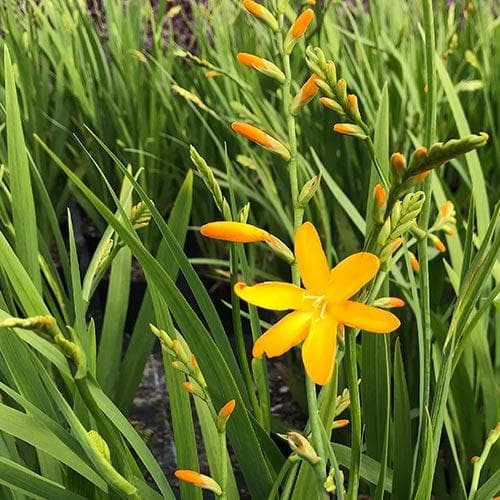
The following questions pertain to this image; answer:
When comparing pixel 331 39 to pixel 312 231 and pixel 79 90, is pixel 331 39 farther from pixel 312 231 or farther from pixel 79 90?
pixel 312 231

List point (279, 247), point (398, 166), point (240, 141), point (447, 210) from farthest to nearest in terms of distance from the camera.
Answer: point (240, 141) → point (447, 210) → point (279, 247) → point (398, 166)

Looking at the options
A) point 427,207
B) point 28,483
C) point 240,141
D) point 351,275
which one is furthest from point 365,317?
point 240,141

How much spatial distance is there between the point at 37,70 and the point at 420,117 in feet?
3.20

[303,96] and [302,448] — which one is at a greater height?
[303,96]

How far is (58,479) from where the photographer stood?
686 millimetres

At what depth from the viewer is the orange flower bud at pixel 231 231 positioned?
0.39m

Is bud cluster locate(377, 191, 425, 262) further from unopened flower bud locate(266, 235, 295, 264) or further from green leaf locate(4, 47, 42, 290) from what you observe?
green leaf locate(4, 47, 42, 290)

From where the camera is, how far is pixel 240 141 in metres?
1.47

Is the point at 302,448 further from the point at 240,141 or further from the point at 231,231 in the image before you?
the point at 240,141

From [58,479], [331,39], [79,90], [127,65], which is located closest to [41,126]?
[79,90]

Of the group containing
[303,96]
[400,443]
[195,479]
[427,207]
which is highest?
[303,96]

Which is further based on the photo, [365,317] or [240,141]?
[240,141]

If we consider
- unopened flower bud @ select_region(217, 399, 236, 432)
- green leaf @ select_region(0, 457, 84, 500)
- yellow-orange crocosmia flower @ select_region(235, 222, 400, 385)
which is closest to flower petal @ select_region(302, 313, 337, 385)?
yellow-orange crocosmia flower @ select_region(235, 222, 400, 385)

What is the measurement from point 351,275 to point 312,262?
0.03 m
